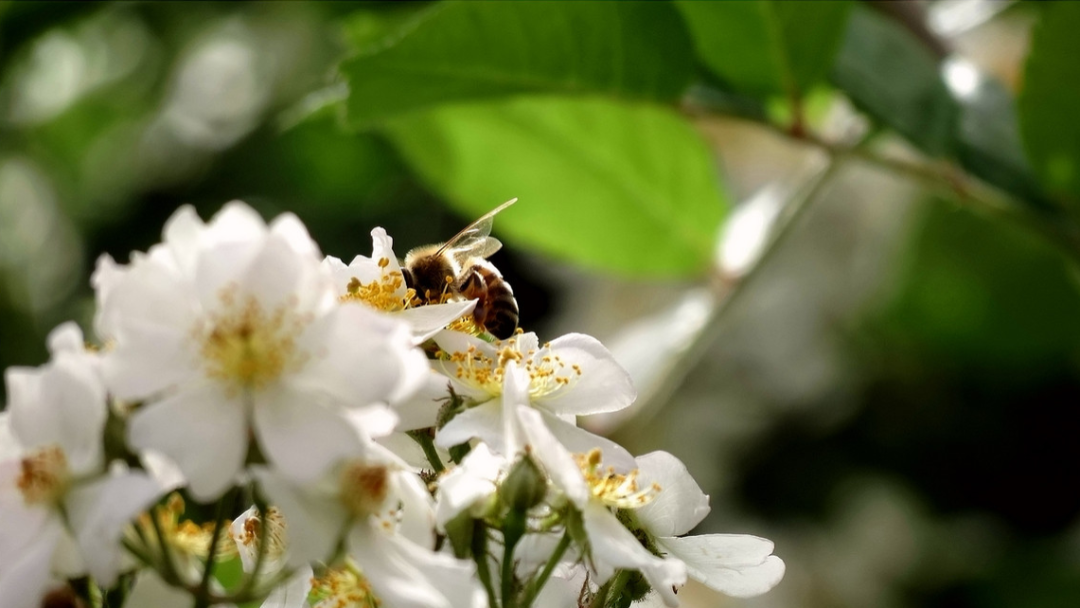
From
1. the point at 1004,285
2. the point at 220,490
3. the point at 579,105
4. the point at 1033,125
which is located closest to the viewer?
the point at 220,490

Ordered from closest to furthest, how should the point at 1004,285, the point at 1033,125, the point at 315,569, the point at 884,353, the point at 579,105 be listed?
the point at 315,569 < the point at 1033,125 < the point at 579,105 < the point at 1004,285 < the point at 884,353

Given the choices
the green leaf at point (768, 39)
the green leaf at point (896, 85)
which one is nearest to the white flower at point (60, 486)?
the green leaf at point (768, 39)

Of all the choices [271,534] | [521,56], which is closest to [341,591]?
[271,534]

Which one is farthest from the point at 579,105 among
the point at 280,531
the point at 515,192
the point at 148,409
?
the point at 148,409

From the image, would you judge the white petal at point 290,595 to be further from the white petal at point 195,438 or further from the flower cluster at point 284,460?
the white petal at point 195,438

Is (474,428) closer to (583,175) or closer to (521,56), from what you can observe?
(521,56)

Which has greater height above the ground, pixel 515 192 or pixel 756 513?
pixel 515 192

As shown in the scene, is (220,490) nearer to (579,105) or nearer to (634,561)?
(634,561)
